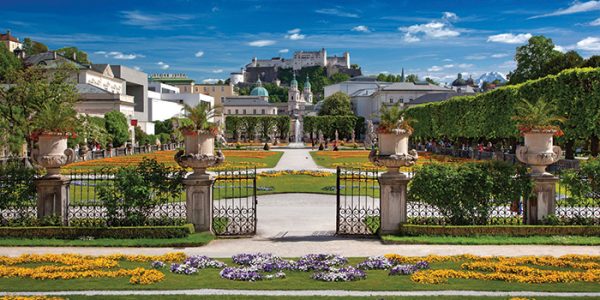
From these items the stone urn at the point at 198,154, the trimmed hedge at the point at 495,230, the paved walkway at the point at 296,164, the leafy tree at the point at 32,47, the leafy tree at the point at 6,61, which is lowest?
the trimmed hedge at the point at 495,230

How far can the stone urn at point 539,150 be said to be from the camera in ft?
50.5

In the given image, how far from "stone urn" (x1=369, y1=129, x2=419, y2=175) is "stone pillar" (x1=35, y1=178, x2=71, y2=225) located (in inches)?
337

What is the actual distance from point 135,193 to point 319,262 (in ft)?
19.6

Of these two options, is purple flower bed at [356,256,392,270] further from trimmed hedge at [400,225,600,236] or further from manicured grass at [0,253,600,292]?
trimmed hedge at [400,225,600,236]

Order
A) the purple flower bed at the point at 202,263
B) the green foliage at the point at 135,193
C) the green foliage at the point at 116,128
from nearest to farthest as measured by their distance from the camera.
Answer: the purple flower bed at the point at 202,263
the green foliage at the point at 135,193
the green foliage at the point at 116,128

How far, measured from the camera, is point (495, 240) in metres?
14.5

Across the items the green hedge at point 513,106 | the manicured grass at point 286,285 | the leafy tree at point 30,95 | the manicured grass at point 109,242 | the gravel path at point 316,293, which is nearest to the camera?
the gravel path at point 316,293

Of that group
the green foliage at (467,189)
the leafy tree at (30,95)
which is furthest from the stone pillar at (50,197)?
the leafy tree at (30,95)

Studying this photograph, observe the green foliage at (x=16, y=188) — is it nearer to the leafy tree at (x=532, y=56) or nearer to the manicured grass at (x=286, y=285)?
the manicured grass at (x=286, y=285)

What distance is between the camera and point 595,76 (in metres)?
36.9

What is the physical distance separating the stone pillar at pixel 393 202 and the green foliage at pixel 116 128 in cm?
5437

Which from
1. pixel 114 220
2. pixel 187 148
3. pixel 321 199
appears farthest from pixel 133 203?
pixel 321 199

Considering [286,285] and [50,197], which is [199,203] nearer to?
[50,197]

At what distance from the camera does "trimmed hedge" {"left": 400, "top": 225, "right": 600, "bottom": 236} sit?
589 inches
